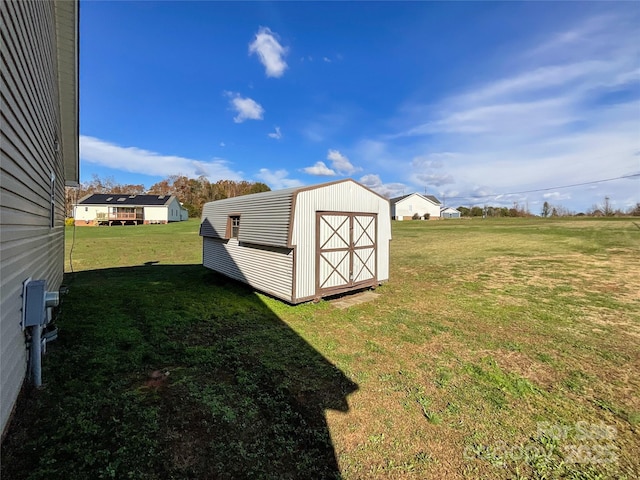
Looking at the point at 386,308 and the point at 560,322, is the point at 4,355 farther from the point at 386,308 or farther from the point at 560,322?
the point at 560,322

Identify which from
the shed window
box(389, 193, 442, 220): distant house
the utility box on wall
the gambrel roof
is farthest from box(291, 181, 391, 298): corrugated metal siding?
box(389, 193, 442, 220): distant house

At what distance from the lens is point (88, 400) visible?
339 cm

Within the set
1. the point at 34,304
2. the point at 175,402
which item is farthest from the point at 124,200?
the point at 175,402

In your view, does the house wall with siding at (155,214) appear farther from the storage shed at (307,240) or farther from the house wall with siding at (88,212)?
the storage shed at (307,240)

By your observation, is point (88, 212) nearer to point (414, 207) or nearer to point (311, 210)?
point (311, 210)

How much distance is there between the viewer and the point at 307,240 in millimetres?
7605

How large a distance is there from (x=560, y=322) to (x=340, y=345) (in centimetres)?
533

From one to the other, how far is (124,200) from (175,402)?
50.9 meters

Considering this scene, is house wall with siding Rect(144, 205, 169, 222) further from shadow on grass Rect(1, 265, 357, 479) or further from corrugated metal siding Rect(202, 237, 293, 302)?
shadow on grass Rect(1, 265, 357, 479)

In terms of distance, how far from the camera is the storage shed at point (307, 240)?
749cm

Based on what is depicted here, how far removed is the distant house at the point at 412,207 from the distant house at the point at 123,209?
1603 inches

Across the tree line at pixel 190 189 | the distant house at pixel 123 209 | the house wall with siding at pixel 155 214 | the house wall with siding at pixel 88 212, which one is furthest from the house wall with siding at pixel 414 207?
the house wall with siding at pixel 88 212

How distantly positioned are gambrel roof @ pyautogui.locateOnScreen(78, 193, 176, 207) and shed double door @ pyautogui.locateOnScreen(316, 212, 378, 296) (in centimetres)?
4519

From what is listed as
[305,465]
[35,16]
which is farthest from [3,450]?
[35,16]
